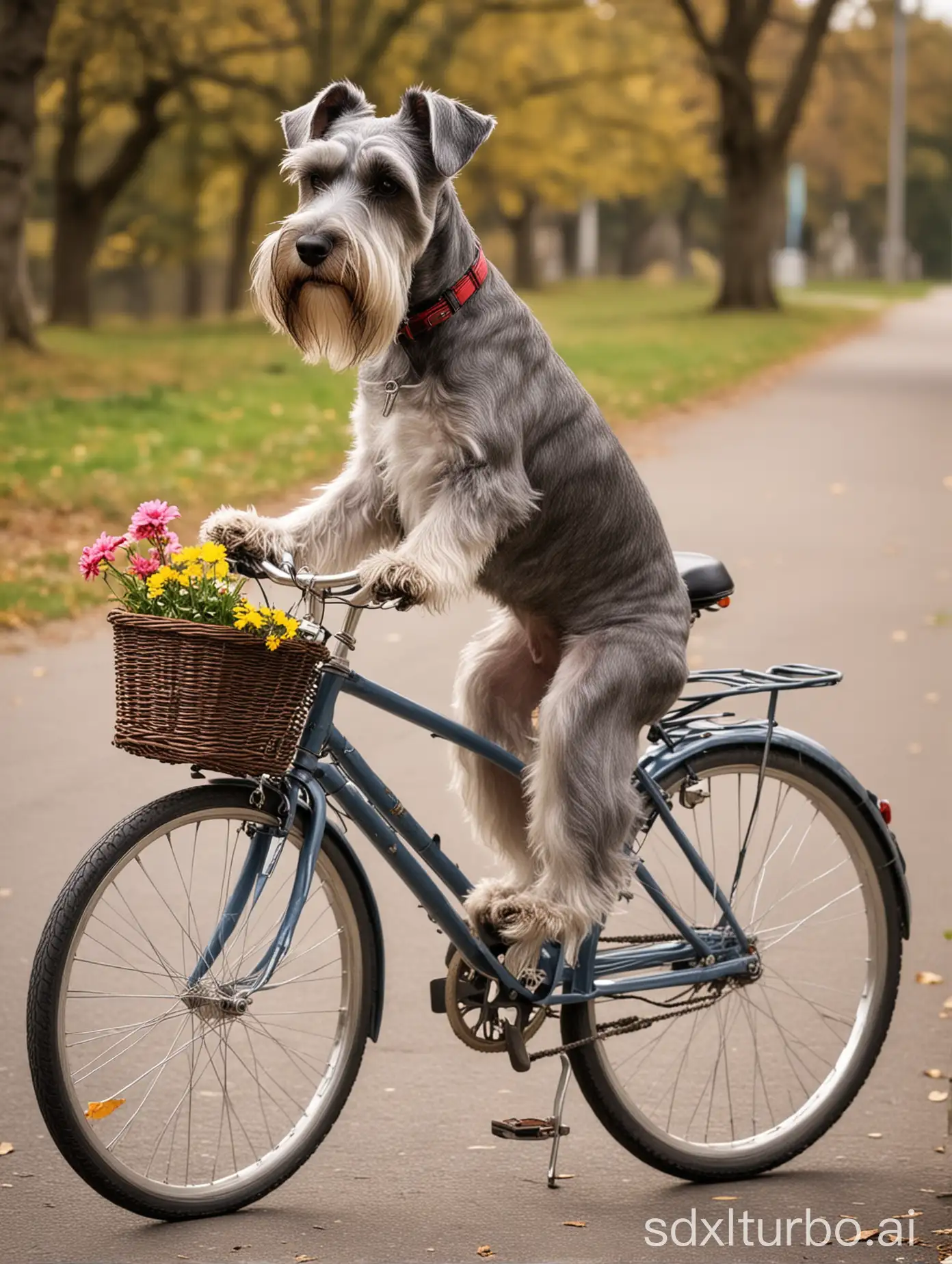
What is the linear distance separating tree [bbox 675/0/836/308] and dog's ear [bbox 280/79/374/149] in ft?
102

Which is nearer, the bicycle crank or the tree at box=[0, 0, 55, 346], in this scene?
the bicycle crank

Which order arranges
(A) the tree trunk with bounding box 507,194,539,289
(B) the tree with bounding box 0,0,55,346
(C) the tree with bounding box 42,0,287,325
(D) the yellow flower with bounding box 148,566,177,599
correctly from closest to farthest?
1. (D) the yellow flower with bounding box 148,566,177,599
2. (B) the tree with bounding box 0,0,55,346
3. (C) the tree with bounding box 42,0,287,325
4. (A) the tree trunk with bounding box 507,194,539,289

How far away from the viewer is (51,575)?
10109 millimetres

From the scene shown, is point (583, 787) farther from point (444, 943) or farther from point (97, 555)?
point (444, 943)

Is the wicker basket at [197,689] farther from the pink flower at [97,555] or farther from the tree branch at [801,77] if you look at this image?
the tree branch at [801,77]

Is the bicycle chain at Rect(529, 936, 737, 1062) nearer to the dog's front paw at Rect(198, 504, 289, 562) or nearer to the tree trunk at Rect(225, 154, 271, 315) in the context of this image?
the dog's front paw at Rect(198, 504, 289, 562)

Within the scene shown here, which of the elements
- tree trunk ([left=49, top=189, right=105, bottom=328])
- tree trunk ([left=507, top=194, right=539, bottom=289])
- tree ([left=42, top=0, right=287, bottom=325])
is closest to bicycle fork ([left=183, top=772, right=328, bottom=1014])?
tree ([left=42, top=0, right=287, bottom=325])

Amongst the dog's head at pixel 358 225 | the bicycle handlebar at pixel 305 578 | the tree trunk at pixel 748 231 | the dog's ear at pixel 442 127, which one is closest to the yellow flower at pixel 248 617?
the bicycle handlebar at pixel 305 578

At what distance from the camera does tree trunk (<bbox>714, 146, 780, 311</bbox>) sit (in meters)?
34.5

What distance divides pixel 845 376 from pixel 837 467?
845 centimetres

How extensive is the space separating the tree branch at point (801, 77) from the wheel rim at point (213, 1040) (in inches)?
1232

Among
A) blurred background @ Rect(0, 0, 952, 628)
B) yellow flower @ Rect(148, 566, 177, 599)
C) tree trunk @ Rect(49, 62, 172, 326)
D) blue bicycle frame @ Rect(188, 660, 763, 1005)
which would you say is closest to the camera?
yellow flower @ Rect(148, 566, 177, 599)

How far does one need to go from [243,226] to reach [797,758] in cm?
3704

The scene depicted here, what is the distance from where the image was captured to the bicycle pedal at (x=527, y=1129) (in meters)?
3.87
